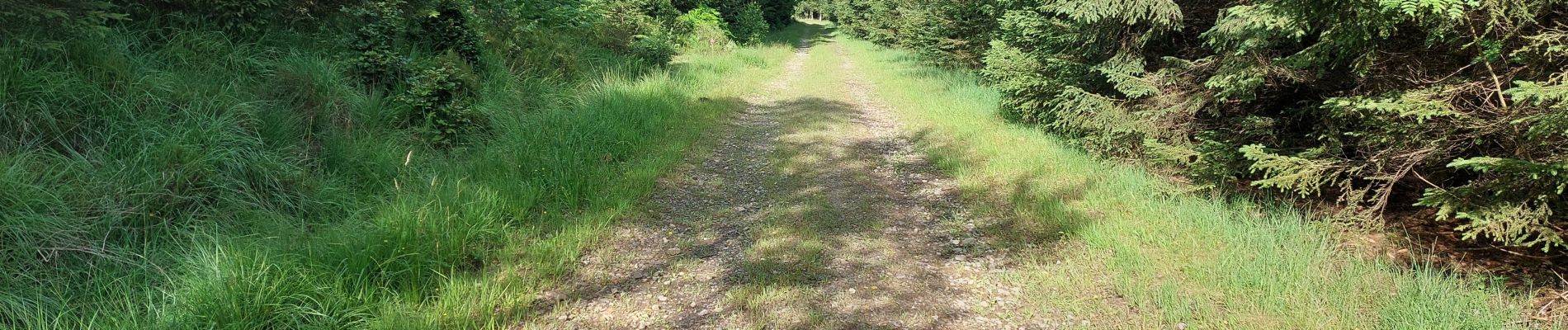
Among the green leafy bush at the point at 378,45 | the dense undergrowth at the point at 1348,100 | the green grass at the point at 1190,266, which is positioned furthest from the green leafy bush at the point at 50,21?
the dense undergrowth at the point at 1348,100

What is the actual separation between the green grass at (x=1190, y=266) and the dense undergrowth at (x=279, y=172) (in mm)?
2575

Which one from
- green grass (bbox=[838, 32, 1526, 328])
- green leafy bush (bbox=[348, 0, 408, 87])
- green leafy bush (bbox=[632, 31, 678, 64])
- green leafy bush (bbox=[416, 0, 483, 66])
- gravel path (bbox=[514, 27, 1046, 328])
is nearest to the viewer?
green grass (bbox=[838, 32, 1526, 328])

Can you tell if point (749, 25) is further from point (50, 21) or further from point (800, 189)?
point (50, 21)

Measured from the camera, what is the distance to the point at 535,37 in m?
9.33

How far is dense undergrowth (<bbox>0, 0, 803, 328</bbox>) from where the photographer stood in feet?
8.77

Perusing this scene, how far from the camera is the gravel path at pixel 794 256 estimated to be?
2959 mm

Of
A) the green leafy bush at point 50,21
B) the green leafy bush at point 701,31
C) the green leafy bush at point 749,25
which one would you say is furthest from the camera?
the green leafy bush at point 749,25

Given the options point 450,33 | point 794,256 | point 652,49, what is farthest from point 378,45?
point 652,49

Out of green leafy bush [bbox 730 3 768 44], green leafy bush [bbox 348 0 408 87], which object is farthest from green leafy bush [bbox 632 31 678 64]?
green leafy bush [bbox 730 3 768 44]

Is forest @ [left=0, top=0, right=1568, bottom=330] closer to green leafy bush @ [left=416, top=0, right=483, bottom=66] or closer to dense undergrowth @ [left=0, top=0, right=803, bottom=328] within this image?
dense undergrowth @ [left=0, top=0, right=803, bottom=328]

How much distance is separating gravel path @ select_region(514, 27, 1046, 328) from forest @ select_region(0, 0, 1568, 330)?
0.02m

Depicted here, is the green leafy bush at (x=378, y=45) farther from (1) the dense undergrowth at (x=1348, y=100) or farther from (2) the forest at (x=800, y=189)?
(1) the dense undergrowth at (x=1348, y=100)

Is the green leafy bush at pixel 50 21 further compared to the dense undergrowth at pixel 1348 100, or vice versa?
the green leafy bush at pixel 50 21

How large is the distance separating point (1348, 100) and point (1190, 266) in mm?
1080
